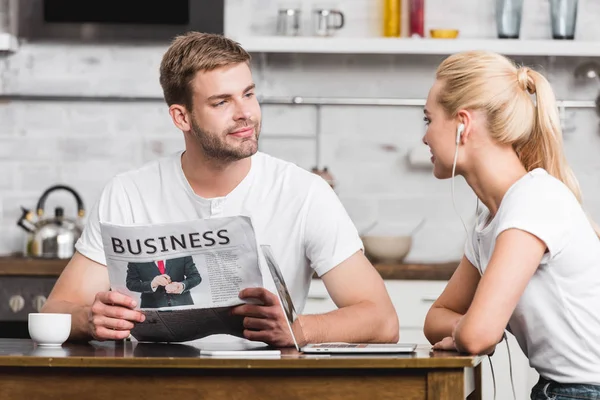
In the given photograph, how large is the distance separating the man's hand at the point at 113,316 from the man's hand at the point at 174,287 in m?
0.11

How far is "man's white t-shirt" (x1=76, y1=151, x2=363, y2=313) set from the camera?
227 centimetres

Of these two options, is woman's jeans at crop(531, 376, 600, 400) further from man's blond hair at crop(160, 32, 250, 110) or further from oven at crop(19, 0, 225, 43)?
oven at crop(19, 0, 225, 43)

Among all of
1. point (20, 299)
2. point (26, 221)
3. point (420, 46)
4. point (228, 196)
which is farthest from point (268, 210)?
point (26, 221)

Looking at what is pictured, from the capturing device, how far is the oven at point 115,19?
391 cm

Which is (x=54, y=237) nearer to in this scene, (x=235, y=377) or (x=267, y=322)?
(x=267, y=322)

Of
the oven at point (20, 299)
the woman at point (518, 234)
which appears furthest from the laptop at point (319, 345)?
the oven at point (20, 299)

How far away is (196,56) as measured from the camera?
2.34 meters

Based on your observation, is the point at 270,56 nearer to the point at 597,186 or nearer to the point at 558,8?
the point at 558,8

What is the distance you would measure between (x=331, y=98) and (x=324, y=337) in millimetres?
2152

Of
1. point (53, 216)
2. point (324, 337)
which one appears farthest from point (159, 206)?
point (53, 216)

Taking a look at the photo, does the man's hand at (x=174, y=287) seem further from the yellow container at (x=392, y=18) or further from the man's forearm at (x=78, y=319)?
the yellow container at (x=392, y=18)

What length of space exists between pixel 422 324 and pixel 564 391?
1.59 metres

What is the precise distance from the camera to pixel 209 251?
172 centimetres

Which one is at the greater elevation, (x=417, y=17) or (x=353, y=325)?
(x=417, y=17)
